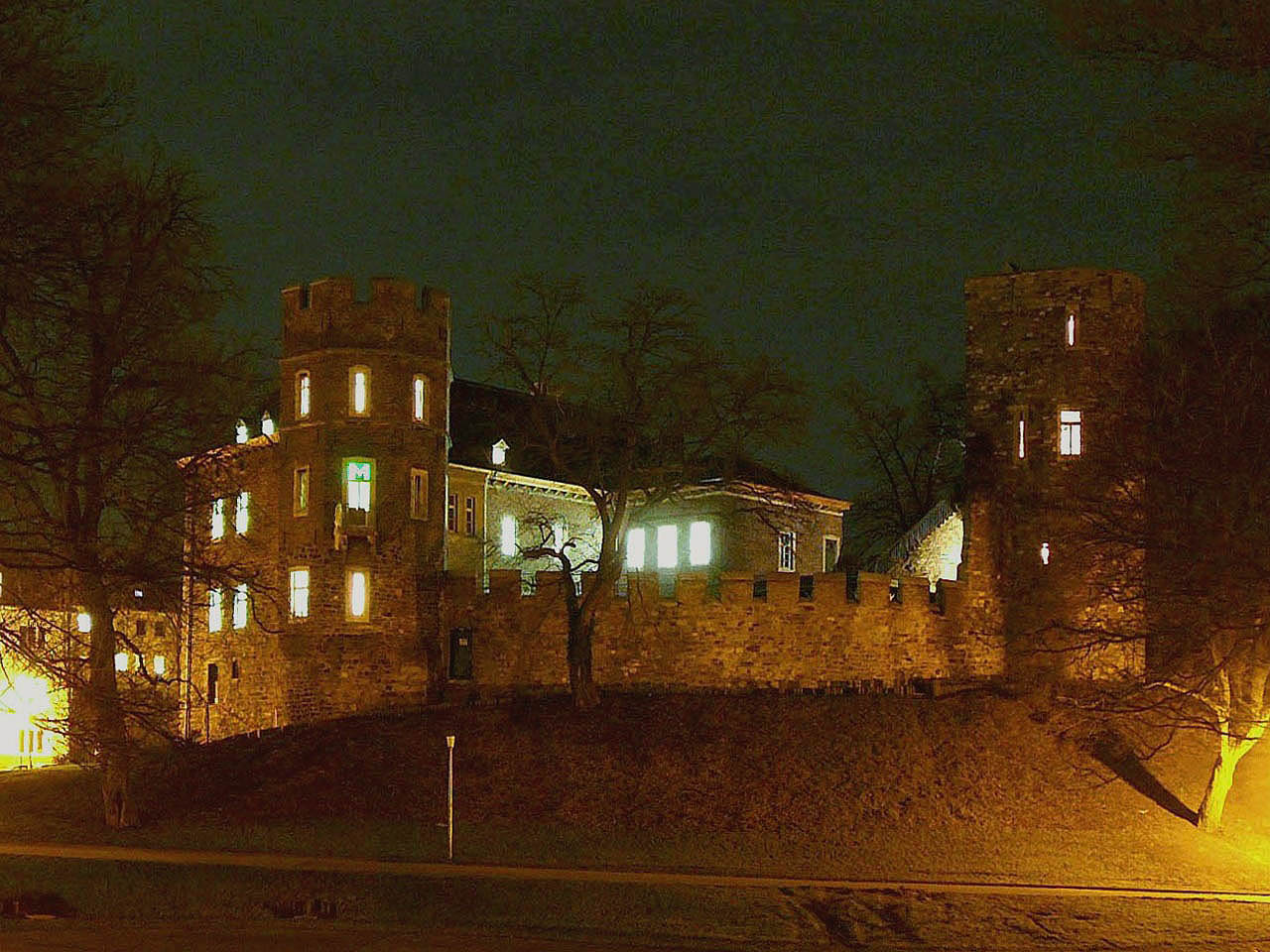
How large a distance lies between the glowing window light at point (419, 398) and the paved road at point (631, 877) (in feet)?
55.4

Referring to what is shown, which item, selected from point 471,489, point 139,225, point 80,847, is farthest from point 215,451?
point 471,489

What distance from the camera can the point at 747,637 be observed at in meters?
38.8

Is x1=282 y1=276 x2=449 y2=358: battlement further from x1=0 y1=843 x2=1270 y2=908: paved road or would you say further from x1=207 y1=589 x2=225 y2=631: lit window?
x1=0 y1=843 x2=1270 y2=908: paved road

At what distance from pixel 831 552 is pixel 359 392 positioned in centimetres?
1989

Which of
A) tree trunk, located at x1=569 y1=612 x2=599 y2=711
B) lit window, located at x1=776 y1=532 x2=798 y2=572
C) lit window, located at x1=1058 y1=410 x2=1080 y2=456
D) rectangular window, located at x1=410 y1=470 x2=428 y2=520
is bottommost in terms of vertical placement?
tree trunk, located at x1=569 y1=612 x2=599 y2=711

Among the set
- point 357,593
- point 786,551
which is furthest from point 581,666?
point 786,551

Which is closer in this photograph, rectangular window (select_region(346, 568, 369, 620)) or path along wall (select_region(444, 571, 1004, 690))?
path along wall (select_region(444, 571, 1004, 690))

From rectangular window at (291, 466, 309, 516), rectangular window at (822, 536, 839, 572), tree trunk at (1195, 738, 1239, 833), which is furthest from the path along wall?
rectangular window at (822, 536, 839, 572)

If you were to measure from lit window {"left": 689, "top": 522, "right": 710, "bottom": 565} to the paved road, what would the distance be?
85.1 feet

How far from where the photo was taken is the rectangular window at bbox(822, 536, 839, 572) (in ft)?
181

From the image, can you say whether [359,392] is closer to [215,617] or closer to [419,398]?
[419,398]

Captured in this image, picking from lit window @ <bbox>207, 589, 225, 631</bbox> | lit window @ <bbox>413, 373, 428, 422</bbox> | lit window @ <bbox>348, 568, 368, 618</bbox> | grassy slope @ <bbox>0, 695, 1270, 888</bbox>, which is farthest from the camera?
lit window @ <bbox>207, 589, 225, 631</bbox>

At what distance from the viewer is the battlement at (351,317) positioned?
1647 inches

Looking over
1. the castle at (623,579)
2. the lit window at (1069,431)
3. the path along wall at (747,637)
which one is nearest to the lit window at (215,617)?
the castle at (623,579)
